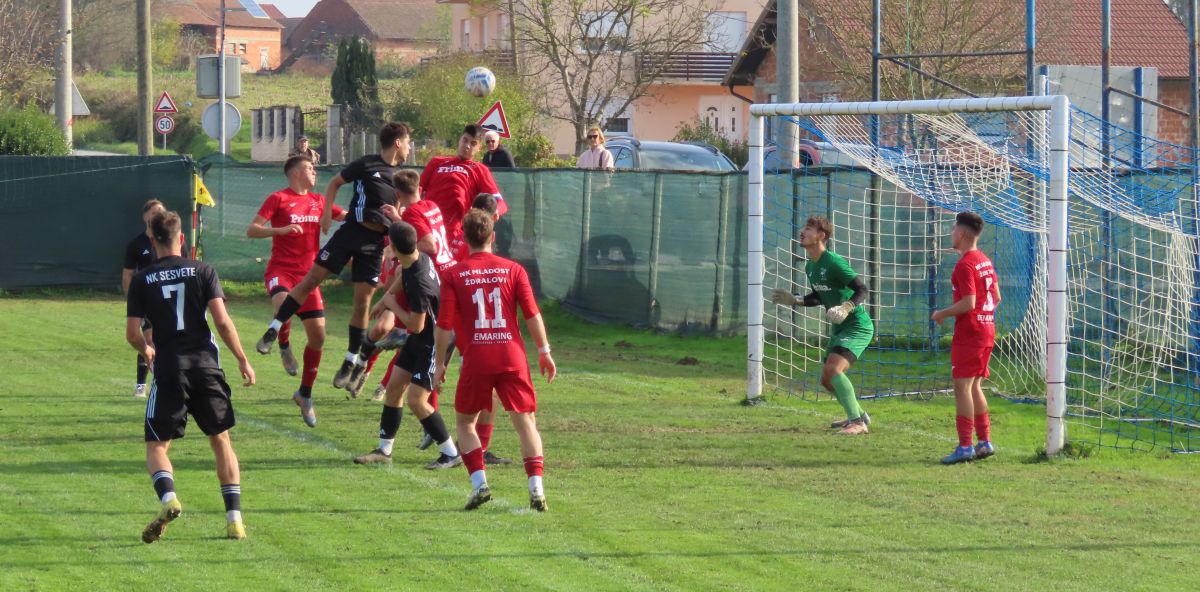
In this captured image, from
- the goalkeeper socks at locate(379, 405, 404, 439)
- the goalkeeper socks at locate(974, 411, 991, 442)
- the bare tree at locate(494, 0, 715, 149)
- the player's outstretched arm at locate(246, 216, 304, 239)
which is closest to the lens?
the goalkeeper socks at locate(379, 405, 404, 439)

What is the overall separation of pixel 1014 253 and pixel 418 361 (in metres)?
8.01

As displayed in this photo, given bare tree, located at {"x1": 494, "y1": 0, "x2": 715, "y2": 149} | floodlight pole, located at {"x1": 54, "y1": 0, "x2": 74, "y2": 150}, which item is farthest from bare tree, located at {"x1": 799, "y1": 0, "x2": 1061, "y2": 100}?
floodlight pole, located at {"x1": 54, "y1": 0, "x2": 74, "y2": 150}

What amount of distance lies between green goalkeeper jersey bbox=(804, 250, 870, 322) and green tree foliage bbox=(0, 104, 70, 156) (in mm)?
18382

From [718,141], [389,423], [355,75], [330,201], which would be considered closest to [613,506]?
[389,423]

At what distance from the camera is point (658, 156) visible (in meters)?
23.8

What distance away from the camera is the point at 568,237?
1977cm

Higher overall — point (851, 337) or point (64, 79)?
point (64, 79)

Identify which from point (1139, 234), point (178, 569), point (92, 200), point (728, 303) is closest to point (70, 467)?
point (178, 569)

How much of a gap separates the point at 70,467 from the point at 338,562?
3288 millimetres

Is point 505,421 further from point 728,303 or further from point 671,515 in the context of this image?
point 728,303

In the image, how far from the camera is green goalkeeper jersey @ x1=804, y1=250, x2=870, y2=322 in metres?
11.5

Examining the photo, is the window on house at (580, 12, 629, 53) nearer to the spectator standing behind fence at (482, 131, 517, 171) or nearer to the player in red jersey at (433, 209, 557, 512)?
the spectator standing behind fence at (482, 131, 517, 171)

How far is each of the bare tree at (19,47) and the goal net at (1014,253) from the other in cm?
2346

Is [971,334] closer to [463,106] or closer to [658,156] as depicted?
[658,156]
